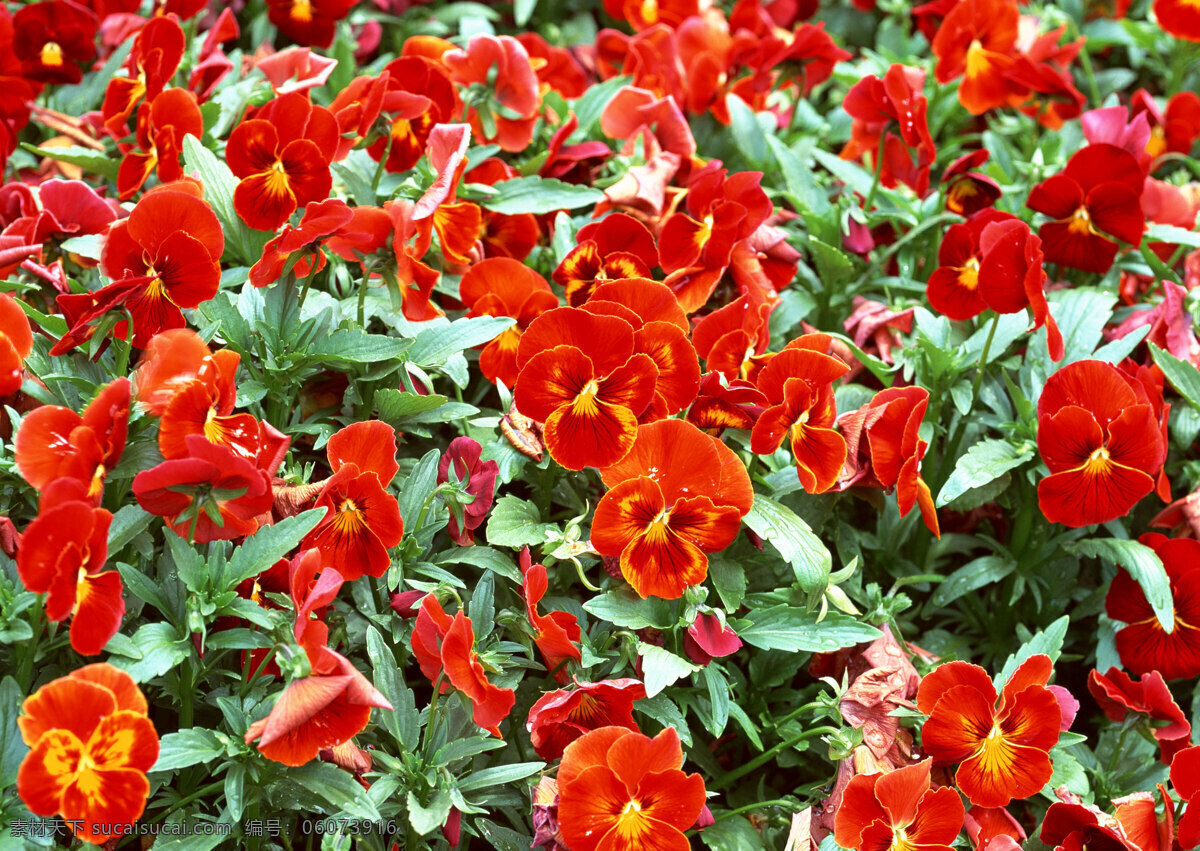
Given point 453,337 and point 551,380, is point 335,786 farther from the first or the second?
point 453,337

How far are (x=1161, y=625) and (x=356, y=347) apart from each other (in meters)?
1.40

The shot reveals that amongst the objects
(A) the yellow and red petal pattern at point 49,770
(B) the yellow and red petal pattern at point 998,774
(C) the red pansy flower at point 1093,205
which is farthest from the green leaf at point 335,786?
(C) the red pansy flower at point 1093,205

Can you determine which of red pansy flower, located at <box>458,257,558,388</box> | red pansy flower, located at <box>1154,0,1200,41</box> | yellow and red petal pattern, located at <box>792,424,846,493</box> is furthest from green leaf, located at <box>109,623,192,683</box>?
red pansy flower, located at <box>1154,0,1200,41</box>

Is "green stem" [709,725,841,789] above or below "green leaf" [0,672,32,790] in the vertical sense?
below

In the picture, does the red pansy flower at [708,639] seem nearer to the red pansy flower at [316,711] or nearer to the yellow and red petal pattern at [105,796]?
the red pansy flower at [316,711]

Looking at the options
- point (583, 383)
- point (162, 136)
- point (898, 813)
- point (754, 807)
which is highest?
point (162, 136)

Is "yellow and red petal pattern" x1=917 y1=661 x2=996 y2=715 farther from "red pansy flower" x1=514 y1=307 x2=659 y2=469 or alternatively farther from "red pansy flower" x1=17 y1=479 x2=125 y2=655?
"red pansy flower" x1=17 y1=479 x2=125 y2=655

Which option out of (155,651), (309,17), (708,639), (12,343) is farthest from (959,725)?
(309,17)

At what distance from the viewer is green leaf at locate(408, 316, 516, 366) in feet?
5.77

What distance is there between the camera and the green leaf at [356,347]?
1677 mm

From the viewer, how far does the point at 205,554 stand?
1.53 meters

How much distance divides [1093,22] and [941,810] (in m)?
2.89

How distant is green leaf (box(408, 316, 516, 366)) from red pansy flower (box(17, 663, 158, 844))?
73 cm

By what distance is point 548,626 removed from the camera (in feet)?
4.98
